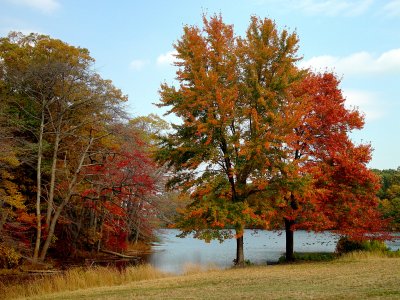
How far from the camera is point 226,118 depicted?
1878 cm

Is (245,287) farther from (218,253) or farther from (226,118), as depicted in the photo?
(218,253)

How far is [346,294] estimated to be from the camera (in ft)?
30.7

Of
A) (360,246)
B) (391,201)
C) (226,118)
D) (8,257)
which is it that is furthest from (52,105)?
(391,201)

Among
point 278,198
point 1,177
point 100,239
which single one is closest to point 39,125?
point 1,177

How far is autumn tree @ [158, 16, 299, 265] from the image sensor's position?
18812 mm

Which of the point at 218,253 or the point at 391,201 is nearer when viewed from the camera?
the point at 218,253

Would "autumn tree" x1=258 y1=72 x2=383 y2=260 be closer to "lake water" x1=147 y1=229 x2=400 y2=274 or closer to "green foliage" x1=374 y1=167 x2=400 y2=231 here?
"lake water" x1=147 y1=229 x2=400 y2=274

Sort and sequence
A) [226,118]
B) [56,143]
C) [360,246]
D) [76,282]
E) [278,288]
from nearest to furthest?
[278,288] → [76,282] → [226,118] → [360,246] → [56,143]

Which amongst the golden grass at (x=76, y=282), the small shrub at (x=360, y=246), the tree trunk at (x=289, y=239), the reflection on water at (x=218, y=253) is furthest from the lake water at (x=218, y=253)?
the golden grass at (x=76, y=282)

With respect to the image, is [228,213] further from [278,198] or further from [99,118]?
[99,118]

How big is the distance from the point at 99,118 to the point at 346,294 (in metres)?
22.9

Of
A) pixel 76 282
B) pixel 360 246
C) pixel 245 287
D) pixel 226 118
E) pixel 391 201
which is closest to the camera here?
pixel 245 287

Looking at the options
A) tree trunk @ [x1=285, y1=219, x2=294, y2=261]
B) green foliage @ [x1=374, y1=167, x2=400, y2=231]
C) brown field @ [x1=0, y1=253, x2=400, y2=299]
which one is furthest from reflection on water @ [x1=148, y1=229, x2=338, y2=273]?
green foliage @ [x1=374, y1=167, x2=400, y2=231]

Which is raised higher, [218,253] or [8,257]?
[8,257]
